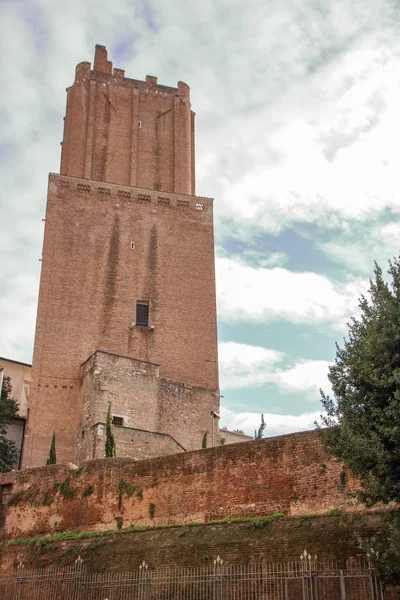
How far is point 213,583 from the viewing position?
47.5 feet

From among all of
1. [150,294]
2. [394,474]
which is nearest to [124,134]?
[150,294]

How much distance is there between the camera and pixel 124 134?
132ft

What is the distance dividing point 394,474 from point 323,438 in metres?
1.54

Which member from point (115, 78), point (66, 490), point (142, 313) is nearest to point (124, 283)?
point (142, 313)

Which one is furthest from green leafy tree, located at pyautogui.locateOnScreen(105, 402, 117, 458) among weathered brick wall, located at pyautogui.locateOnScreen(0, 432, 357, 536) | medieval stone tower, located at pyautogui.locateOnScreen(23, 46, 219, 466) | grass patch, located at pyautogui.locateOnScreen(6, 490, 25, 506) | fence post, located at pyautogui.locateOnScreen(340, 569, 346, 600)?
fence post, located at pyautogui.locateOnScreen(340, 569, 346, 600)

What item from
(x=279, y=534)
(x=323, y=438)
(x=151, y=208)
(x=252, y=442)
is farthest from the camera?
(x=151, y=208)

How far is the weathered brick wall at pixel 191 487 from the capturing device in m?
16.3

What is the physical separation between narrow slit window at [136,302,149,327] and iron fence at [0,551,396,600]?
18.2 meters

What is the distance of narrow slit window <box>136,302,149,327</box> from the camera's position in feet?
117

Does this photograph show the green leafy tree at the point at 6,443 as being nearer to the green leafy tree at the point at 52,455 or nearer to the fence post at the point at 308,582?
the green leafy tree at the point at 52,455

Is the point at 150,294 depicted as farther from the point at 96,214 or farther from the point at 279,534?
the point at 279,534

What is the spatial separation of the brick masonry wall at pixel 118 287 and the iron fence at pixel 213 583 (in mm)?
13990

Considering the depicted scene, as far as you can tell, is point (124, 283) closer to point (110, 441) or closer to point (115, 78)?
point (110, 441)

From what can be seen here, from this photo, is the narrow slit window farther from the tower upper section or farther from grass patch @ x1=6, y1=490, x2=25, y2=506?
grass patch @ x1=6, y1=490, x2=25, y2=506
